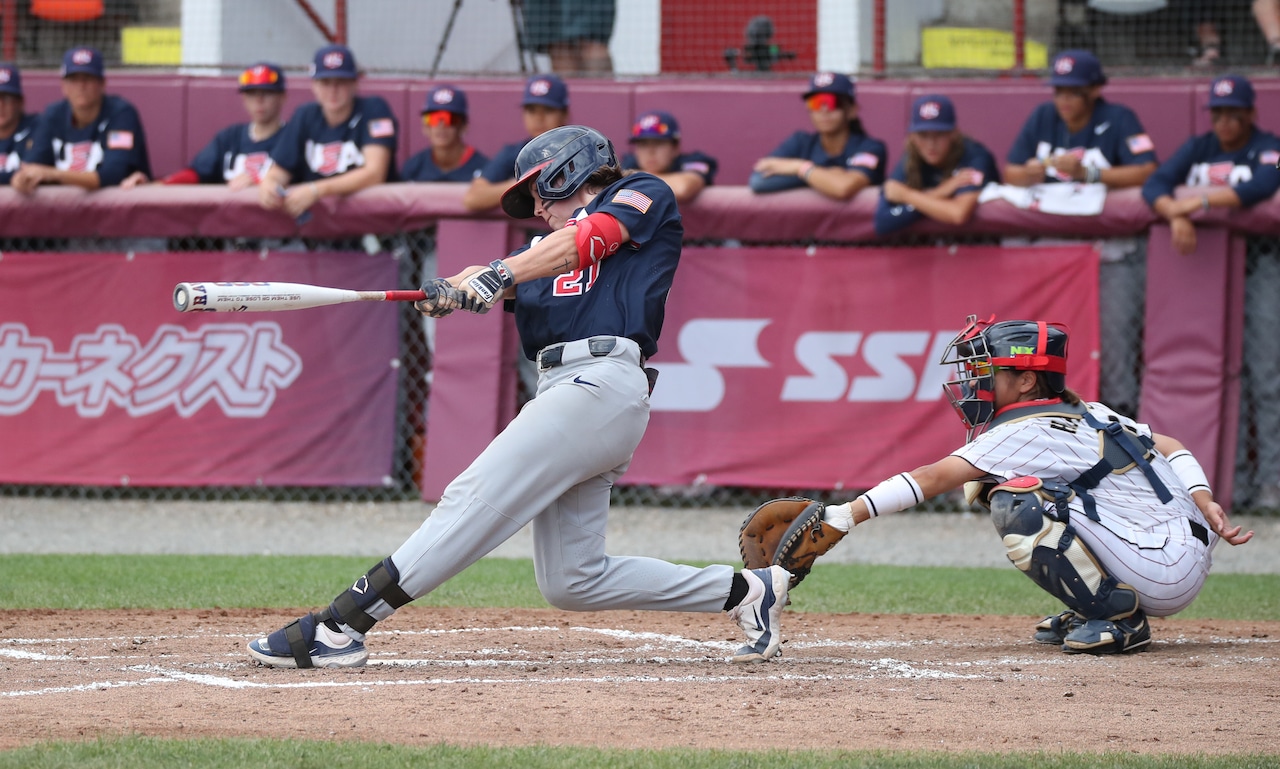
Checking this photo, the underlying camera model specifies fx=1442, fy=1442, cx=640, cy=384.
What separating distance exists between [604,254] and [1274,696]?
7.69ft

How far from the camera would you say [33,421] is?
357 inches

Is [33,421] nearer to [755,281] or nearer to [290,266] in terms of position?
[290,266]

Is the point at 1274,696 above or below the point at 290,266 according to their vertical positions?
below

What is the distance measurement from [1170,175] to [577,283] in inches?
208

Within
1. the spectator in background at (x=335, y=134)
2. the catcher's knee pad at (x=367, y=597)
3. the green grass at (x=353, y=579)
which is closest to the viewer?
the catcher's knee pad at (x=367, y=597)

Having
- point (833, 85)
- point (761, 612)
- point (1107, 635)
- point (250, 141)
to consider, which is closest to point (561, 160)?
point (761, 612)

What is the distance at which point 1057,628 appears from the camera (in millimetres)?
5168

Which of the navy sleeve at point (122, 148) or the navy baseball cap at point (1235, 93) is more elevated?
the navy baseball cap at point (1235, 93)

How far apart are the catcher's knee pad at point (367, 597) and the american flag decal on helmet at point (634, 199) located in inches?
50.3

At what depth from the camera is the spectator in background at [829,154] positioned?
8.77 metres

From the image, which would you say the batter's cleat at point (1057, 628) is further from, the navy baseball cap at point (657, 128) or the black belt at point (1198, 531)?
the navy baseball cap at point (657, 128)

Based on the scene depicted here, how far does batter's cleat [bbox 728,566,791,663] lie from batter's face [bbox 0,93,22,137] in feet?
24.1

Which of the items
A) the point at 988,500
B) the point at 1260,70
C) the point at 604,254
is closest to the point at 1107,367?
the point at 1260,70

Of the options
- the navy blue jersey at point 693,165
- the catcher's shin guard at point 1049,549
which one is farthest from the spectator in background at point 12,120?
the catcher's shin guard at point 1049,549
